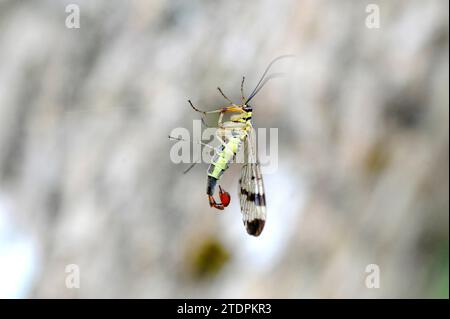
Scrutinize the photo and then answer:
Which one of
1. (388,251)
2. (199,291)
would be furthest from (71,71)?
(388,251)

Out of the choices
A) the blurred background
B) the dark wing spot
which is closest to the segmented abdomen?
the dark wing spot

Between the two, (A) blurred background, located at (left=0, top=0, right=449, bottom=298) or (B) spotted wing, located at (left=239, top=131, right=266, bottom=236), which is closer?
(B) spotted wing, located at (left=239, top=131, right=266, bottom=236)

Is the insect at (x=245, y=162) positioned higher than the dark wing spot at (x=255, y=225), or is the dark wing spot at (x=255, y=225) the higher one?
the insect at (x=245, y=162)

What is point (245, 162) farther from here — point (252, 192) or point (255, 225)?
point (255, 225)

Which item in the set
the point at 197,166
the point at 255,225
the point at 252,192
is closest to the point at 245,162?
the point at 252,192

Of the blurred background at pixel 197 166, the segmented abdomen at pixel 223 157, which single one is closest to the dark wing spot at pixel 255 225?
the segmented abdomen at pixel 223 157

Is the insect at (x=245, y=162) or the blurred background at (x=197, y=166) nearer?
the insect at (x=245, y=162)

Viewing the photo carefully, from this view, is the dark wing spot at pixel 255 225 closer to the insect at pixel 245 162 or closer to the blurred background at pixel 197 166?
the insect at pixel 245 162

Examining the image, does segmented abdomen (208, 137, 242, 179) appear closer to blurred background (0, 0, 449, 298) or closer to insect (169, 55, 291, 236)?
insect (169, 55, 291, 236)
